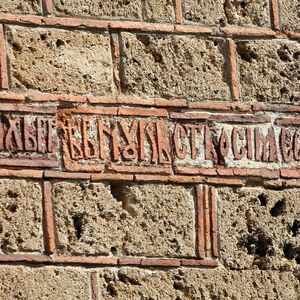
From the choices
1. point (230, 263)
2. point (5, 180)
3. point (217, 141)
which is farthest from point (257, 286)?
point (5, 180)

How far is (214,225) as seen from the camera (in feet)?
24.3

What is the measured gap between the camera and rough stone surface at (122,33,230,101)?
7.46 metres

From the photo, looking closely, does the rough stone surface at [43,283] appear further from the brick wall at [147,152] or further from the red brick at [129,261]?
the red brick at [129,261]

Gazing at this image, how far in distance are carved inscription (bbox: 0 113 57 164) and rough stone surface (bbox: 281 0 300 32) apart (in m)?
1.13

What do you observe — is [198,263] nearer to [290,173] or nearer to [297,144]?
[290,173]

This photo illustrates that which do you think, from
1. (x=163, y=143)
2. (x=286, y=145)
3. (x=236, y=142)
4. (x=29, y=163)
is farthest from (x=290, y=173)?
(x=29, y=163)

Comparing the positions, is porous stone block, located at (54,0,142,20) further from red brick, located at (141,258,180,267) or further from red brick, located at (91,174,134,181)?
red brick, located at (141,258,180,267)

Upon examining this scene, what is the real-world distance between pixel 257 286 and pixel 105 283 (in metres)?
0.63

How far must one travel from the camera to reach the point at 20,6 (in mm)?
7355

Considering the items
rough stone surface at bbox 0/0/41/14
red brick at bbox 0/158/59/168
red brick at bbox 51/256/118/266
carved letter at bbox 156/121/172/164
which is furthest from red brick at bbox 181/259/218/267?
rough stone surface at bbox 0/0/41/14

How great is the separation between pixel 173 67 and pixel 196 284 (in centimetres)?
88

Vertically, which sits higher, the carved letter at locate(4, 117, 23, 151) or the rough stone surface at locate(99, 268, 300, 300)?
Answer: the carved letter at locate(4, 117, 23, 151)

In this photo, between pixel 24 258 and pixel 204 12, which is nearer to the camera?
pixel 24 258

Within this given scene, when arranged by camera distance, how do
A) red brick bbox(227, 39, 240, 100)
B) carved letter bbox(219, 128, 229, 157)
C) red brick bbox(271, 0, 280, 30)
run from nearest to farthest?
carved letter bbox(219, 128, 229, 157) → red brick bbox(227, 39, 240, 100) → red brick bbox(271, 0, 280, 30)
